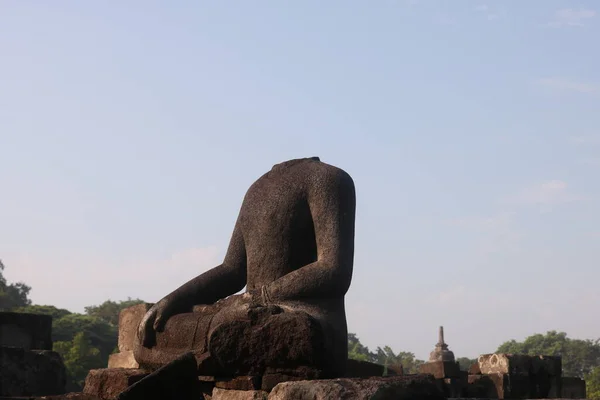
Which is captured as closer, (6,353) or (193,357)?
(193,357)

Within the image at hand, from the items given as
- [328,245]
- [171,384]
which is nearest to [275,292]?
[328,245]

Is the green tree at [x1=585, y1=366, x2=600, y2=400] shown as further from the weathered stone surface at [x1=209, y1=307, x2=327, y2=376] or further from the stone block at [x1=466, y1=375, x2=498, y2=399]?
the weathered stone surface at [x1=209, y1=307, x2=327, y2=376]

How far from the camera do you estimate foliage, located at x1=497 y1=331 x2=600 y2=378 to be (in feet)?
180

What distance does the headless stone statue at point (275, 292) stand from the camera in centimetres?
483

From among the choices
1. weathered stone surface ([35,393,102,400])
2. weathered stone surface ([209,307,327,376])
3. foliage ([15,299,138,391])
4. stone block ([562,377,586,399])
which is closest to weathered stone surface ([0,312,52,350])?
weathered stone surface ([35,393,102,400])

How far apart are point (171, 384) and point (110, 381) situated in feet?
2.32

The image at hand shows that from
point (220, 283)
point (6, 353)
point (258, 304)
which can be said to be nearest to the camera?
point (258, 304)

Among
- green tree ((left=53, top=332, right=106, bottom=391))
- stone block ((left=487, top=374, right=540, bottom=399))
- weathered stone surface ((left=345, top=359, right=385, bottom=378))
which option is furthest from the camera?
green tree ((left=53, top=332, right=106, bottom=391))

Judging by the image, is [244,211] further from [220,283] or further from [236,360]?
[236,360]

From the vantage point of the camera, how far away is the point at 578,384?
1456cm

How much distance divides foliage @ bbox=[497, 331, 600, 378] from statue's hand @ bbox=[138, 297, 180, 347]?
50.4 meters

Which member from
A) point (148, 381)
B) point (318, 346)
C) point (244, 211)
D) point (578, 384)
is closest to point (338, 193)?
point (244, 211)

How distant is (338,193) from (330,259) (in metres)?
0.48

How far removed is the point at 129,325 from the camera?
8.09 meters
